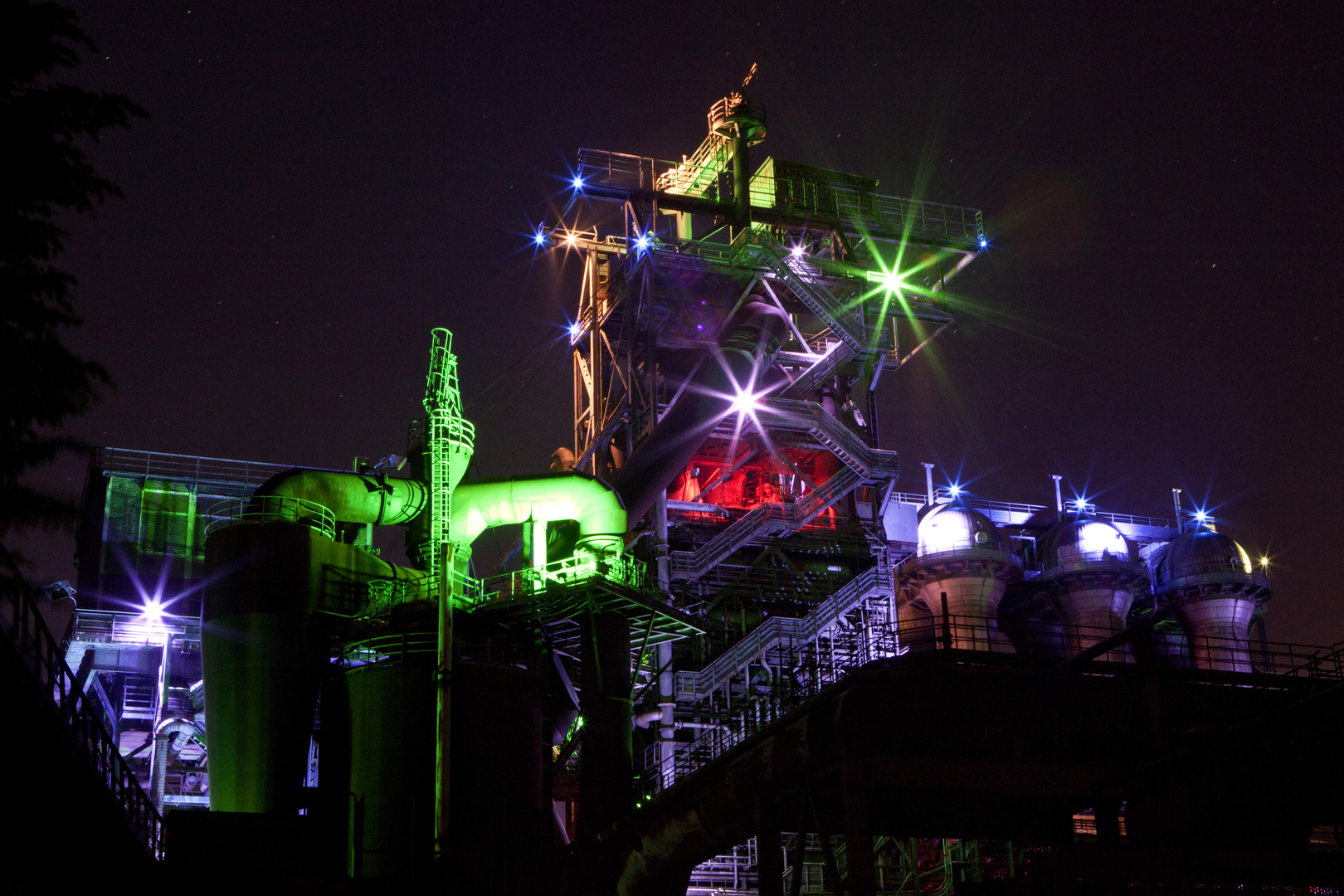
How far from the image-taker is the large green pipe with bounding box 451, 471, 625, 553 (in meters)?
45.9

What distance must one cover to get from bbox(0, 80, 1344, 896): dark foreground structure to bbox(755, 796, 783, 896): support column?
94 millimetres

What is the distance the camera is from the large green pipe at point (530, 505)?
45.9 meters

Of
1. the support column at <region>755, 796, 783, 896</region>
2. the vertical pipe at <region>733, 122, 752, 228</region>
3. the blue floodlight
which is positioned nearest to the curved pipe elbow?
the blue floodlight

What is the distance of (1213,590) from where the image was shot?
6625 cm

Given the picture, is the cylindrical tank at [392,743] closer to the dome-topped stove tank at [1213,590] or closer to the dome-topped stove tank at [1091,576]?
the dome-topped stove tank at [1091,576]

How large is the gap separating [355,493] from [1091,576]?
3689cm

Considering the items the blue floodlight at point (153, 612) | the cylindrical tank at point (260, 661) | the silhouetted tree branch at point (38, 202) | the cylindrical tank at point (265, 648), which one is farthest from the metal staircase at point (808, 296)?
the silhouetted tree branch at point (38, 202)

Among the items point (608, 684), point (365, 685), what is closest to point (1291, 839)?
point (608, 684)

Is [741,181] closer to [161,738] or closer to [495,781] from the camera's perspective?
[495,781]

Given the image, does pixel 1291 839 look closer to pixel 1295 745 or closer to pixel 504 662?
pixel 1295 745

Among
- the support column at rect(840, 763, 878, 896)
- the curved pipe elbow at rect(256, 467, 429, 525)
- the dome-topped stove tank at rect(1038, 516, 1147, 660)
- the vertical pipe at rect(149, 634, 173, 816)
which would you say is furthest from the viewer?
the dome-topped stove tank at rect(1038, 516, 1147, 660)

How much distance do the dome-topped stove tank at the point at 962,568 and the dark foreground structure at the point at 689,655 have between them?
17cm

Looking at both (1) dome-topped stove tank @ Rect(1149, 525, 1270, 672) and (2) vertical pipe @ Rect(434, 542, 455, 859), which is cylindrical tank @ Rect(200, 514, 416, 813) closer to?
(2) vertical pipe @ Rect(434, 542, 455, 859)

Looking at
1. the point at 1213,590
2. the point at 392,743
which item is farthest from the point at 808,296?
the point at 392,743
